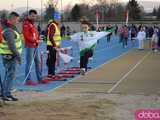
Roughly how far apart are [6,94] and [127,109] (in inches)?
109

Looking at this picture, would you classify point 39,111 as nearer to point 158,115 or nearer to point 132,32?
point 158,115

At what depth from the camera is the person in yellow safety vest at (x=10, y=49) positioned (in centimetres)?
1177

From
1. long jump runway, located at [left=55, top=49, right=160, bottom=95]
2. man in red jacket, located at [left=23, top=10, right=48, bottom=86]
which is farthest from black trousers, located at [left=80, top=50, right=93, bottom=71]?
man in red jacket, located at [left=23, top=10, right=48, bottom=86]

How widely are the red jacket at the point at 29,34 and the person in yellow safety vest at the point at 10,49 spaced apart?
345cm

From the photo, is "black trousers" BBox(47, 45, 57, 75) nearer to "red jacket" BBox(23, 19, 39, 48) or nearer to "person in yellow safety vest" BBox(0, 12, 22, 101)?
"red jacket" BBox(23, 19, 39, 48)

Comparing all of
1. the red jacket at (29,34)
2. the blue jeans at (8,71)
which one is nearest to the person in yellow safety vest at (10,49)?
the blue jeans at (8,71)

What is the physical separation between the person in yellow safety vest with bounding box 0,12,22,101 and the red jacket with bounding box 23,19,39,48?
345cm

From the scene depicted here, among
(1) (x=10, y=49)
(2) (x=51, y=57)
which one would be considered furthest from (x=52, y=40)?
(1) (x=10, y=49)

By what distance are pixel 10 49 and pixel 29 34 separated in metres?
3.97

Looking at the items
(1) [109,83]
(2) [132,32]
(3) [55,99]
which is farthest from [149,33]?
(3) [55,99]

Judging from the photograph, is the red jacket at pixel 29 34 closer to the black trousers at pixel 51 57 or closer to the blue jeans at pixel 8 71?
the black trousers at pixel 51 57

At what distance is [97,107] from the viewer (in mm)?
11188

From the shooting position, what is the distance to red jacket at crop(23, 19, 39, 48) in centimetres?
1559

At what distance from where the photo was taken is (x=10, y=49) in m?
11.7
